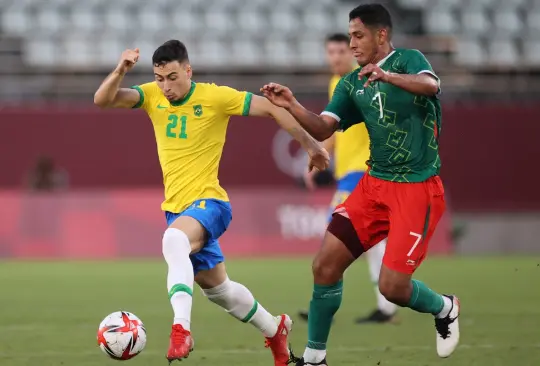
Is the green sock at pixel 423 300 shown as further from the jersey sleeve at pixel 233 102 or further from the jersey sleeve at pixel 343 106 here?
the jersey sleeve at pixel 233 102

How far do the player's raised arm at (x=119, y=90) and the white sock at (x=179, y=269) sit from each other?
112 cm

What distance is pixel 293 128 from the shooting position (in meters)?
7.86

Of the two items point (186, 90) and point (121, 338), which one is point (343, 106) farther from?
point (121, 338)

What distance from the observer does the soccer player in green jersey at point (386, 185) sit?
718 cm

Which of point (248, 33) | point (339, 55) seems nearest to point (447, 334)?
point (339, 55)

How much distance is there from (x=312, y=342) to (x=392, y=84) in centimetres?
183

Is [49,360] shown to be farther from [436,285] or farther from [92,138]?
[92,138]

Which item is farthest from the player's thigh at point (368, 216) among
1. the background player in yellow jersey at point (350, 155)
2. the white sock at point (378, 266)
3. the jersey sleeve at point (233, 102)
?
the white sock at point (378, 266)

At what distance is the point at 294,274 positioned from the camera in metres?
17.5

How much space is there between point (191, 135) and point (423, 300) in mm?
2022

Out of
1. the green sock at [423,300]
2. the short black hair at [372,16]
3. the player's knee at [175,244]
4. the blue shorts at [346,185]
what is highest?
the short black hair at [372,16]

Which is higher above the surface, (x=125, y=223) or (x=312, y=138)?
(x=312, y=138)

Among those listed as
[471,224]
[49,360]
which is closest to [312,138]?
[49,360]

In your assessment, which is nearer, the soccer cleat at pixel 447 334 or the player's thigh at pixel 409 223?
the player's thigh at pixel 409 223
